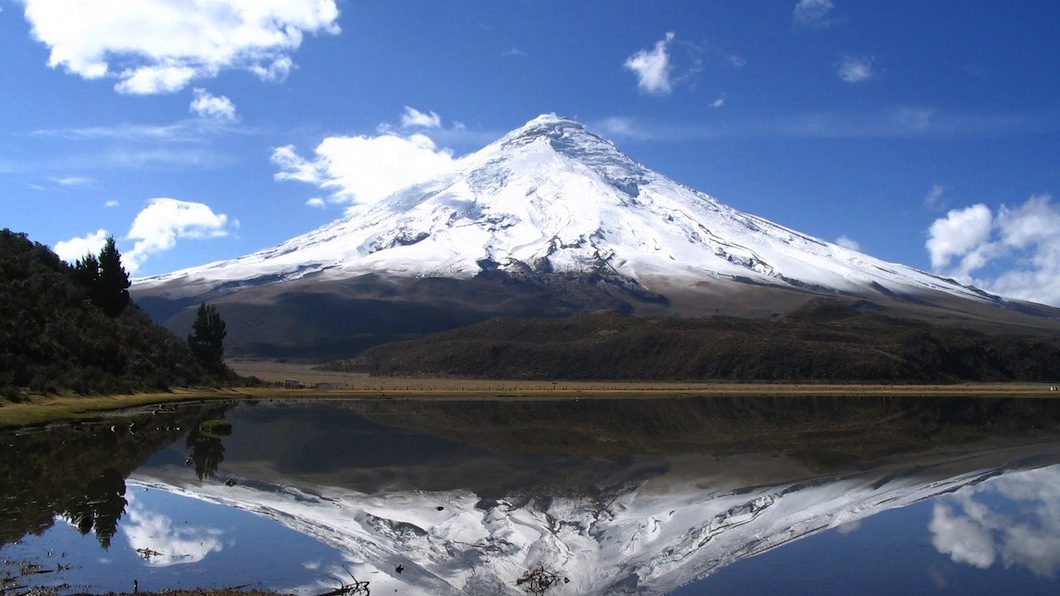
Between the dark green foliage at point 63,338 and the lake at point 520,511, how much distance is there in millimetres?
4115

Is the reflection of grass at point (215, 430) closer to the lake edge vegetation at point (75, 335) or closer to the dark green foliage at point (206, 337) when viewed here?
the lake edge vegetation at point (75, 335)

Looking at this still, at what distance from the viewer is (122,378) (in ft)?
155

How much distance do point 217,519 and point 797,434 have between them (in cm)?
3058

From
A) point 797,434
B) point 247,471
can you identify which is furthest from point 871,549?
point 797,434

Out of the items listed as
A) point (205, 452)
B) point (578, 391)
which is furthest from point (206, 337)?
point (205, 452)

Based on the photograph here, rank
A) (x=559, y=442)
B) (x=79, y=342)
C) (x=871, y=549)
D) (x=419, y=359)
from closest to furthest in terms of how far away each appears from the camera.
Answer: (x=871, y=549) < (x=559, y=442) < (x=79, y=342) < (x=419, y=359)

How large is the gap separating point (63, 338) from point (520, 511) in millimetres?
31360

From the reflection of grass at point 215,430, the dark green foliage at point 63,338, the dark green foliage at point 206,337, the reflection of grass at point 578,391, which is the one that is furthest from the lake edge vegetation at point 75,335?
the reflection of grass at point 215,430

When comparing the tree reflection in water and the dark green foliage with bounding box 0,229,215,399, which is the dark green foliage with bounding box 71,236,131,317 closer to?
the dark green foliage with bounding box 0,229,215,399

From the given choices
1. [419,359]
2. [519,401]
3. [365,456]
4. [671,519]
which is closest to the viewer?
[671,519]

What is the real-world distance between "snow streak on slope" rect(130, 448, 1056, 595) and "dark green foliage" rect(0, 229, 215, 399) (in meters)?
17.0

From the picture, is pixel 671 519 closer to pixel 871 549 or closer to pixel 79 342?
pixel 871 549

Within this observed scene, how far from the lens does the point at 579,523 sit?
811 inches

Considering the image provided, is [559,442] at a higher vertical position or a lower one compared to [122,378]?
lower
